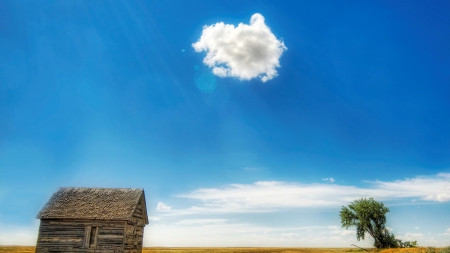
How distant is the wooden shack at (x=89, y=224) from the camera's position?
23047 millimetres

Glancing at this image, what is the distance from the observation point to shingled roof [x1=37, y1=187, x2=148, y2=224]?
23.8 m

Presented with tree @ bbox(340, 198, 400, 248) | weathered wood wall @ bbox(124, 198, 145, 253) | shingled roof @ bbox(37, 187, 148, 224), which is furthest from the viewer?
tree @ bbox(340, 198, 400, 248)

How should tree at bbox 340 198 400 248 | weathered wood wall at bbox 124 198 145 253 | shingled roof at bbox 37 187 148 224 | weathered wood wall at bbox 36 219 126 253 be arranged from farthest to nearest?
tree at bbox 340 198 400 248, weathered wood wall at bbox 124 198 145 253, shingled roof at bbox 37 187 148 224, weathered wood wall at bbox 36 219 126 253

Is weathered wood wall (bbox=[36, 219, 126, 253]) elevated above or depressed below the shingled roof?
below

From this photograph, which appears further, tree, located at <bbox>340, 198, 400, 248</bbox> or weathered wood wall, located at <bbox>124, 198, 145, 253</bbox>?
tree, located at <bbox>340, 198, 400, 248</bbox>

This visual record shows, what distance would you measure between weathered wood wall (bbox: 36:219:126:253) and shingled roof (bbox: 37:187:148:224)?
0.52 m

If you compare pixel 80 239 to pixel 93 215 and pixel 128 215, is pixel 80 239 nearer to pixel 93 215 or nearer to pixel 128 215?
pixel 93 215

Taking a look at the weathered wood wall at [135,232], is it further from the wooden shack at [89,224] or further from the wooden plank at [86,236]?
the wooden plank at [86,236]

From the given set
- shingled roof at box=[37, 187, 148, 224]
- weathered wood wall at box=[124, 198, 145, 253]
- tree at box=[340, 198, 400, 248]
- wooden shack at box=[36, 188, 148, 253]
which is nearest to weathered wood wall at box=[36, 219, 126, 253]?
wooden shack at box=[36, 188, 148, 253]

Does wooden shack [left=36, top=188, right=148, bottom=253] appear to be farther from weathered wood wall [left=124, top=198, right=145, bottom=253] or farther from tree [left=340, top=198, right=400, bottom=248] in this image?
tree [left=340, top=198, right=400, bottom=248]

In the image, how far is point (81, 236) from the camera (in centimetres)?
2320

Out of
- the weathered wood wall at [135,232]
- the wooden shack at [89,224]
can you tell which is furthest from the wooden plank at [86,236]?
the weathered wood wall at [135,232]

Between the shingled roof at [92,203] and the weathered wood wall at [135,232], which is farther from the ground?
the shingled roof at [92,203]

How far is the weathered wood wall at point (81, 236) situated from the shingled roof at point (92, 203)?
516 millimetres
